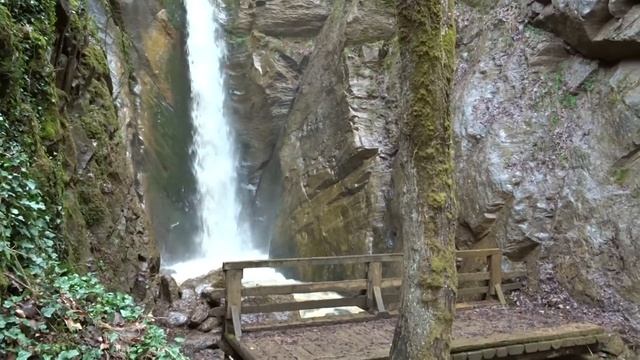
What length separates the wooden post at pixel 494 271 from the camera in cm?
818

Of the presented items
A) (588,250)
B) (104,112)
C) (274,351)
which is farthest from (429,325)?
(104,112)

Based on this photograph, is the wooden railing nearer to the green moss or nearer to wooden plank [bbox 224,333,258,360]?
wooden plank [bbox 224,333,258,360]

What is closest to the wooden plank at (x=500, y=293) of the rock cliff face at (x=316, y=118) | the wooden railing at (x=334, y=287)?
the wooden railing at (x=334, y=287)

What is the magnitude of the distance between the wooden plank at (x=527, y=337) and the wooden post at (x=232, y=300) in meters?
2.58

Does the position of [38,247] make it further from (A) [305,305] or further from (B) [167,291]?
(B) [167,291]

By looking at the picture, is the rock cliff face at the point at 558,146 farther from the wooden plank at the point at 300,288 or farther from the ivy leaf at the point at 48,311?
the ivy leaf at the point at 48,311

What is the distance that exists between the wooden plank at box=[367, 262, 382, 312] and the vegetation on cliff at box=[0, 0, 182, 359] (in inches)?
154

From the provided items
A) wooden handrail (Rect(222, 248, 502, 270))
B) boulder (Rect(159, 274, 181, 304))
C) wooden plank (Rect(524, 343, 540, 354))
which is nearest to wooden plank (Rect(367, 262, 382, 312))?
wooden handrail (Rect(222, 248, 502, 270))

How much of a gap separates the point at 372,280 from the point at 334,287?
2.02ft

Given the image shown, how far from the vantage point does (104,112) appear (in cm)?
925

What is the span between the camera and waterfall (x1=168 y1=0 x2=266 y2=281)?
17469 millimetres

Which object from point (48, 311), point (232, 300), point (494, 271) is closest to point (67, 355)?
point (48, 311)

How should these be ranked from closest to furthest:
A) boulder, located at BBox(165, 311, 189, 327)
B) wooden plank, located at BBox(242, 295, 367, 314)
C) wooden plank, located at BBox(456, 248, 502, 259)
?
wooden plank, located at BBox(242, 295, 367, 314)
wooden plank, located at BBox(456, 248, 502, 259)
boulder, located at BBox(165, 311, 189, 327)

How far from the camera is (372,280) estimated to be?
23.6 feet
